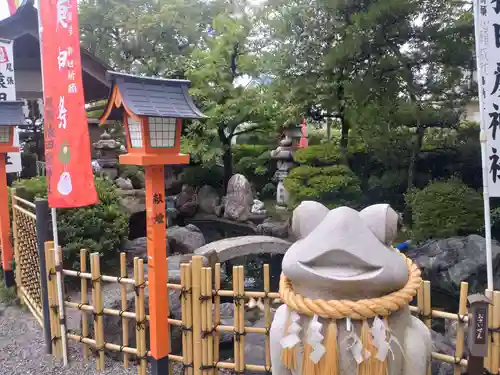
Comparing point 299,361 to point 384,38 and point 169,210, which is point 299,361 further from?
point 169,210

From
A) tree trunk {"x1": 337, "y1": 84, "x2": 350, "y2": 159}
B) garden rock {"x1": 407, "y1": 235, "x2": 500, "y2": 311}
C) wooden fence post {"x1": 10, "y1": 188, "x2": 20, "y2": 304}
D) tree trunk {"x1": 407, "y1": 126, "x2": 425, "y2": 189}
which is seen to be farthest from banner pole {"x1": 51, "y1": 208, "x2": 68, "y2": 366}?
tree trunk {"x1": 407, "y1": 126, "x2": 425, "y2": 189}

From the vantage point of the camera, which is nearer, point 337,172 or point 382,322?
point 382,322

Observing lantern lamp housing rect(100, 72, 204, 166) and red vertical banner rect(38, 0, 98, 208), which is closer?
lantern lamp housing rect(100, 72, 204, 166)

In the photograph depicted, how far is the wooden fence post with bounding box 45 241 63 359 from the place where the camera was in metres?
4.32

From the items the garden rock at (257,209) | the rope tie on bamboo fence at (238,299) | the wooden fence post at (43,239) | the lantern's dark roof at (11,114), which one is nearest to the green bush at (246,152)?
the garden rock at (257,209)

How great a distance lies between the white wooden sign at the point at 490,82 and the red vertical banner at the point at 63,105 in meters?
3.43

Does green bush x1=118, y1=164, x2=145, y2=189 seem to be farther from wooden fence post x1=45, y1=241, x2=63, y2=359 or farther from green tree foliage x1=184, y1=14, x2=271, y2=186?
wooden fence post x1=45, y1=241, x2=63, y2=359

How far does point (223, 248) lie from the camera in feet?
30.0

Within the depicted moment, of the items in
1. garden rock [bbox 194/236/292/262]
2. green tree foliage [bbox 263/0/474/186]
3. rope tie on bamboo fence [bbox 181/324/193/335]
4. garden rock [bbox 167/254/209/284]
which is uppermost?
green tree foliage [bbox 263/0/474/186]

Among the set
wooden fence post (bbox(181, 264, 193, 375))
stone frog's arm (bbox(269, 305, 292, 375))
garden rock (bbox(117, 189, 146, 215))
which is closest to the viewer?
stone frog's arm (bbox(269, 305, 292, 375))

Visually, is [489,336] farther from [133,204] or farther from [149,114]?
[133,204]

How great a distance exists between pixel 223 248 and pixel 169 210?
5768 millimetres

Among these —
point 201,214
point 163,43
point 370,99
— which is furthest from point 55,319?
point 163,43

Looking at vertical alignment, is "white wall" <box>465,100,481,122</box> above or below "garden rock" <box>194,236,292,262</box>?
above
